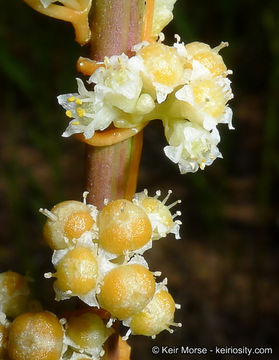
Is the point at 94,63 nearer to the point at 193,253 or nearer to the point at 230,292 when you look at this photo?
the point at 230,292

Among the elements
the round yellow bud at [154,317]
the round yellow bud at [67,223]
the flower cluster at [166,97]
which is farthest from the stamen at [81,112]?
the round yellow bud at [154,317]

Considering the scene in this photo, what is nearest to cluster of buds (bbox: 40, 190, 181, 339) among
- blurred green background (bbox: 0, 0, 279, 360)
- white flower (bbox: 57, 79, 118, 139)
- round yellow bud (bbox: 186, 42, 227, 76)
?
white flower (bbox: 57, 79, 118, 139)

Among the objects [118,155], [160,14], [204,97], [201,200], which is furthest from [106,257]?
[201,200]

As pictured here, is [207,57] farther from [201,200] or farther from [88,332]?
[201,200]

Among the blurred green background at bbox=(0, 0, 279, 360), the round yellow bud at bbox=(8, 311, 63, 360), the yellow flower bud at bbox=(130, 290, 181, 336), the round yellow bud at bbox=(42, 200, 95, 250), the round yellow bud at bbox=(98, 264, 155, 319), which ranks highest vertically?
the round yellow bud at bbox=(42, 200, 95, 250)

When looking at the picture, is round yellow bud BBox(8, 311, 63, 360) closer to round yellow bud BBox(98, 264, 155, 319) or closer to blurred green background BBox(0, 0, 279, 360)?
round yellow bud BBox(98, 264, 155, 319)
